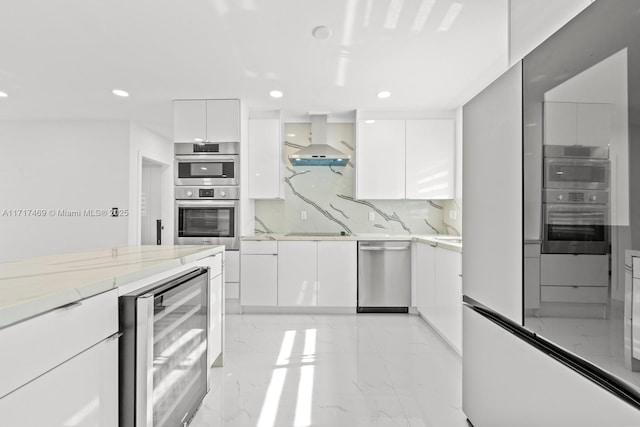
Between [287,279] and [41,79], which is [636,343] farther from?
[41,79]

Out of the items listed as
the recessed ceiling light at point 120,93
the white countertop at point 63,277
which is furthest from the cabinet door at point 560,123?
the recessed ceiling light at point 120,93

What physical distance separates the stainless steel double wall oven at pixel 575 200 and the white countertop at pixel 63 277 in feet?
4.61

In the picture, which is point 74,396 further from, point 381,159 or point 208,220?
point 381,159

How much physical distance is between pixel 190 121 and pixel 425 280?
3.14 m

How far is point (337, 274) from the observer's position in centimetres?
379

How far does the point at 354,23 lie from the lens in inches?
90.6

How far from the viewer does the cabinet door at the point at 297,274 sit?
378cm

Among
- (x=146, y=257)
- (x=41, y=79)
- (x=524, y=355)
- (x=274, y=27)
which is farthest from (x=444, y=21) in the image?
(x=41, y=79)

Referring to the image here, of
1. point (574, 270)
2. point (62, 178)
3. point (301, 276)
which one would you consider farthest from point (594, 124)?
point (62, 178)

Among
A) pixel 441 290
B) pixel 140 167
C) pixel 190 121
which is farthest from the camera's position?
pixel 140 167

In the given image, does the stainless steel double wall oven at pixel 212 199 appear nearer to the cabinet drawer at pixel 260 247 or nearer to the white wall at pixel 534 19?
the cabinet drawer at pixel 260 247

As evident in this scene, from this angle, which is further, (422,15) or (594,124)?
(422,15)

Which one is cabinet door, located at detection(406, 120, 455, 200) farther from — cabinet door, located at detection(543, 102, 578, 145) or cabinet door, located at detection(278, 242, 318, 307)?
cabinet door, located at detection(543, 102, 578, 145)

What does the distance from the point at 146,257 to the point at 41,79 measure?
3.06 meters
